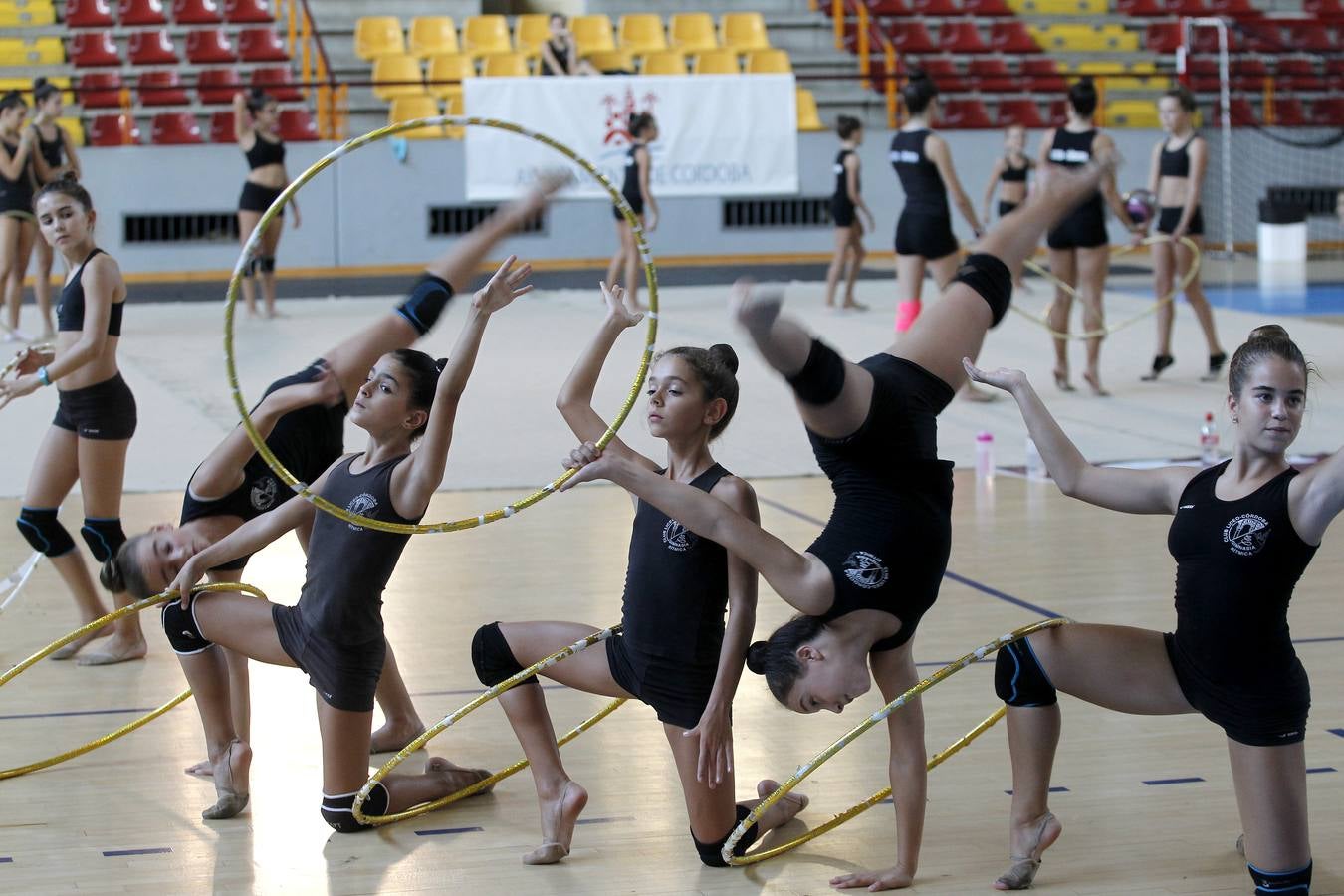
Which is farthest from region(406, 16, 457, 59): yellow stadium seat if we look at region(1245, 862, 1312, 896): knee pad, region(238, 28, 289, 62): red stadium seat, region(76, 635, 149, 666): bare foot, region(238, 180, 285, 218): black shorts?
region(1245, 862, 1312, 896): knee pad

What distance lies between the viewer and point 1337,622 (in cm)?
556

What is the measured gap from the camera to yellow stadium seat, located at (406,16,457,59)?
1936 cm

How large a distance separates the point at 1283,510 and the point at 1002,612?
255 cm

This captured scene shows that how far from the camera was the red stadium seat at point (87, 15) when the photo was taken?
736 inches

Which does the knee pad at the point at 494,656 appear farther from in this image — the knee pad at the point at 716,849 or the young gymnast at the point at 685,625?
the knee pad at the point at 716,849

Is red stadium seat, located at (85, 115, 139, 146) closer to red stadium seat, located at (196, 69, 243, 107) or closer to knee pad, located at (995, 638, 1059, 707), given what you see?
red stadium seat, located at (196, 69, 243, 107)

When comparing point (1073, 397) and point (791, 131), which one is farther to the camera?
point (791, 131)

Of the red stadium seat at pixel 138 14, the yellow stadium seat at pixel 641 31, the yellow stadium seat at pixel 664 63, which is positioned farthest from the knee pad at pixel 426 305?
the red stadium seat at pixel 138 14

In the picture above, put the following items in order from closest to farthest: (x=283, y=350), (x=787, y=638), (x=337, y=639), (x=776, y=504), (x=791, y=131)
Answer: (x=787, y=638) < (x=337, y=639) < (x=776, y=504) < (x=283, y=350) < (x=791, y=131)

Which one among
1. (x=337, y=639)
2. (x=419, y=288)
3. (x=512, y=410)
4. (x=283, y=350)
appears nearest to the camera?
(x=337, y=639)

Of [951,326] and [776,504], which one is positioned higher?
[951,326]

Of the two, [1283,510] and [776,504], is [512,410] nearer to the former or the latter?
[776,504]

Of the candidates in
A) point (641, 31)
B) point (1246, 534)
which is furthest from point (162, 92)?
point (1246, 534)

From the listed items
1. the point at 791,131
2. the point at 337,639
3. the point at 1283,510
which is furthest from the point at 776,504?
the point at 791,131
